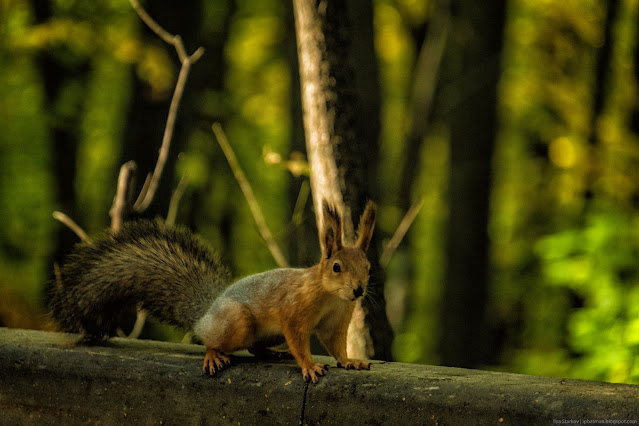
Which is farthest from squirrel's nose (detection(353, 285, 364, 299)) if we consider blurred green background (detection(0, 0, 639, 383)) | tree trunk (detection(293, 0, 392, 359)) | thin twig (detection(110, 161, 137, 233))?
thin twig (detection(110, 161, 137, 233))

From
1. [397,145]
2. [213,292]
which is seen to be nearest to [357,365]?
[213,292]

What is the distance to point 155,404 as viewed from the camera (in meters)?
2.74

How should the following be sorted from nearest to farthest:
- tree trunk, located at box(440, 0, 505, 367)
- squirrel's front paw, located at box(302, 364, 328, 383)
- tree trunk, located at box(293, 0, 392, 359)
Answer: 1. squirrel's front paw, located at box(302, 364, 328, 383)
2. tree trunk, located at box(293, 0, 392, 359)
3. tree trunk, located at box(440, 0, 505, 367)

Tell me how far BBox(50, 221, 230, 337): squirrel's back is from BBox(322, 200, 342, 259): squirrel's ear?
2.12ft

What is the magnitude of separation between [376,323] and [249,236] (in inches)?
447

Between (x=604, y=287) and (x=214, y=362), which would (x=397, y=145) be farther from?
(x=214, y=362)

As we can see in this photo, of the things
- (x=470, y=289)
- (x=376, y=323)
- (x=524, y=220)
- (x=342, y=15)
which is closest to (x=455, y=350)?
(x=470, y=289)

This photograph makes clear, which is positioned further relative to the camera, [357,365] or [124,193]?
[124,193]

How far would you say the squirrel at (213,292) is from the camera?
272 centimetres

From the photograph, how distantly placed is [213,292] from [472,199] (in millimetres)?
4749

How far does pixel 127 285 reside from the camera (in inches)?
122

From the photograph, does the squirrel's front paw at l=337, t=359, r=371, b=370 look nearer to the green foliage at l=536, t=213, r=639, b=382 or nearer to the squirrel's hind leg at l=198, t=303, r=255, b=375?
the squirrel's hind leg at l=198, t=303, r=255, b=375

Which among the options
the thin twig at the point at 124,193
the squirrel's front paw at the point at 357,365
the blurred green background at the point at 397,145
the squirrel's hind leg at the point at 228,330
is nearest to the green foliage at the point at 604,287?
the blurred green background at the point at 397,145

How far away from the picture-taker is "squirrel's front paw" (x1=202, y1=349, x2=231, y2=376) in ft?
8.96
